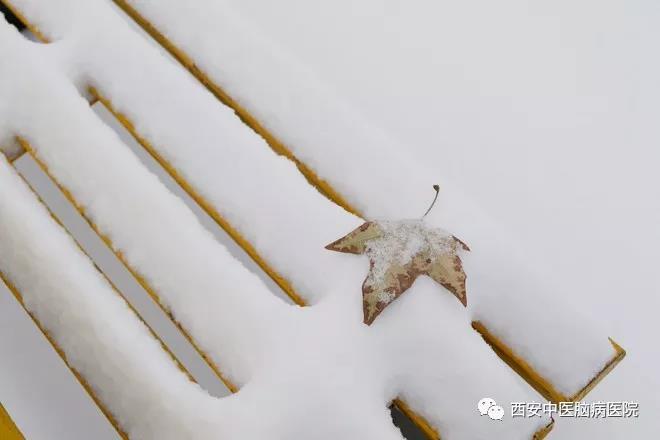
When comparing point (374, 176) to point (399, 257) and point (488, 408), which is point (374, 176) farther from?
point (488, 408)

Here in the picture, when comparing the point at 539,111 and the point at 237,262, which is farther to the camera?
the point at 539,111

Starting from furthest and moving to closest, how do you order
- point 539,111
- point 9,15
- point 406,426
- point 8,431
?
1. point 539,111
2. point 9,15
3. point 406,426
4. point 8,431

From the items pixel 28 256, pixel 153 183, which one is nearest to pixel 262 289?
pixel 153 183

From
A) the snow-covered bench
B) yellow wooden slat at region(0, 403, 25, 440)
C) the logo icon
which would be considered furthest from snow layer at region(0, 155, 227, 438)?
the logo icon

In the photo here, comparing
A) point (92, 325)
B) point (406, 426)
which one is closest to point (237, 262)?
point (92, 325)

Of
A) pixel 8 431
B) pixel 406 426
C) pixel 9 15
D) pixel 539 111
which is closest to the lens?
pixel 8 431

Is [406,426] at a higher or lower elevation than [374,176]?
lower

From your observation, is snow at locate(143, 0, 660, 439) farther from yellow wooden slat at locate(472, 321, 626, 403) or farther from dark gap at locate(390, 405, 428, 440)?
dark gap at locate(390, 405, 428, 440)

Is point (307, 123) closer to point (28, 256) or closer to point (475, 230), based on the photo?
point (475, 230)

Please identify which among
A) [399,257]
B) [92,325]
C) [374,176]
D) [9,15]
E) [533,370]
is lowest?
[533,370]
